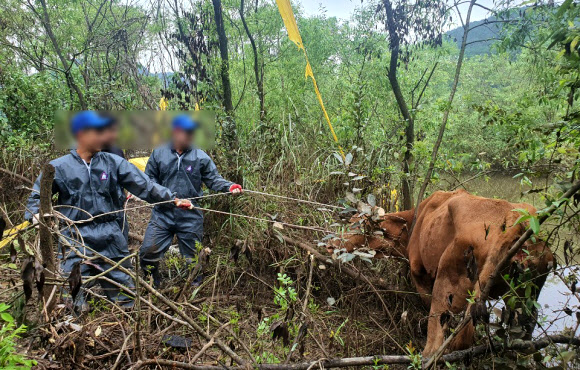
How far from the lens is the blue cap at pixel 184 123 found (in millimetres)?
4215

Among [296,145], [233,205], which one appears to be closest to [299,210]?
[233,205]

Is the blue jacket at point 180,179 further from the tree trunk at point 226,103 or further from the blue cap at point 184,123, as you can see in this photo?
the tree trunk at point 226,103

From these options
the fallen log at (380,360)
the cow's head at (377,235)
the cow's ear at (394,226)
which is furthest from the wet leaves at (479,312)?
the cow's ear at (394,226)

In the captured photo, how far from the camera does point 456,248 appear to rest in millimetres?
2729

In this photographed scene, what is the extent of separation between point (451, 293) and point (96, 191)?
9.43 ft

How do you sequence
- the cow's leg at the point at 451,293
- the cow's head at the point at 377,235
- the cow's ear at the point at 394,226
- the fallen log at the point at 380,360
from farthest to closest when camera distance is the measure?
the cow's ear at the point at 394,226
the cow's head at the point at 377,235
the cow's leg at the point at 451,293
the fallen log at the point at 380,360

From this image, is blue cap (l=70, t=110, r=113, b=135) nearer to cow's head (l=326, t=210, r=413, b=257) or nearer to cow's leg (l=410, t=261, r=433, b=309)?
cow's head (l=326, t=210, r=413, b=257)

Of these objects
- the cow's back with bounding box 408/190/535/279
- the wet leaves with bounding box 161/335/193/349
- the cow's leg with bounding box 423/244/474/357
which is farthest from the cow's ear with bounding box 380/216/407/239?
the wet leaves with bounding box 161/335/193/349

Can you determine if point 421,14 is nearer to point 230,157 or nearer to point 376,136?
point 376,136

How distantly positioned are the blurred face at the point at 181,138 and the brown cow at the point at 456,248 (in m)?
1.98

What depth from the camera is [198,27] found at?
19.2ft

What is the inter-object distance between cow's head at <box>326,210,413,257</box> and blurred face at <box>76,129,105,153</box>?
2.11m

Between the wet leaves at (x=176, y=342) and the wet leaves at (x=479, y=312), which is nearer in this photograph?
the wet leaves at (x=479, y=312)

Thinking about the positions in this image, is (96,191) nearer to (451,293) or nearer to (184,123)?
(184,123)
